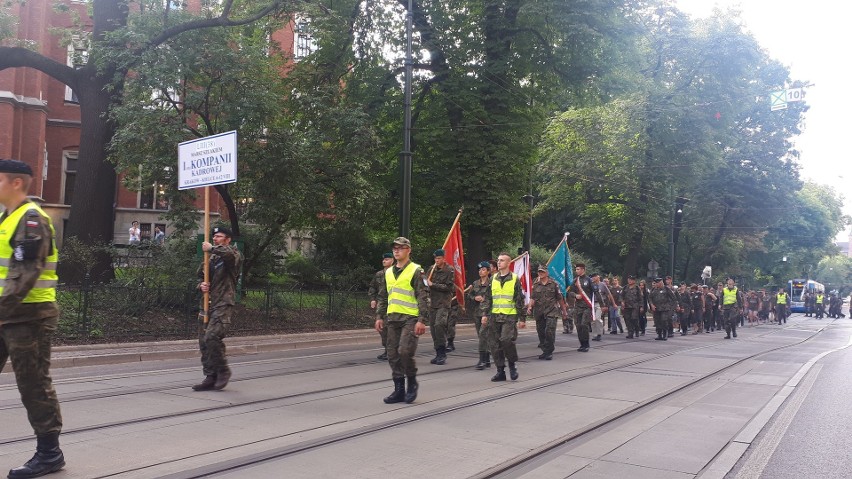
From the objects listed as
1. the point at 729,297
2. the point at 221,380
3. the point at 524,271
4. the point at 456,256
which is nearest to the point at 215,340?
the point at 221,380

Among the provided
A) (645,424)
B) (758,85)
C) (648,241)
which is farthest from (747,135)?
(645,424)

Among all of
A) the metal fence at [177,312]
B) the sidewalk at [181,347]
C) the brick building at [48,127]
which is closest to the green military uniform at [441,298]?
the sidewalk at [181,347]

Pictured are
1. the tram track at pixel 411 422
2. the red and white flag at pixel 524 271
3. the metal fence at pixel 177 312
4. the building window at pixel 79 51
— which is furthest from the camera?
the building window at pixel 79 51

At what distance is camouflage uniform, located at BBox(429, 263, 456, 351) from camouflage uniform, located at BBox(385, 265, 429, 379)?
446 centimetres

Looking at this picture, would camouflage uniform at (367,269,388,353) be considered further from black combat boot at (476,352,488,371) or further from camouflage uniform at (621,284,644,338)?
camouflage uniform at (621,284,644,338)

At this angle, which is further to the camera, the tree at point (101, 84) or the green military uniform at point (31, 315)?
the tree at point (101, 84)

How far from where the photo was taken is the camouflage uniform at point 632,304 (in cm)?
2139

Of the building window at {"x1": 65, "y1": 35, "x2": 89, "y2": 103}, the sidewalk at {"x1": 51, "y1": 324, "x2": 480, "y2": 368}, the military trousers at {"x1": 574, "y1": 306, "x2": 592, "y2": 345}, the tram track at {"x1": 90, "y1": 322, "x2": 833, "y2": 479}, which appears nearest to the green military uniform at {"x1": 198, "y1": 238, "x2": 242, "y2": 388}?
the tram track at {"x1": 90, "y1": 322, "x2": 833, "y2": 479}

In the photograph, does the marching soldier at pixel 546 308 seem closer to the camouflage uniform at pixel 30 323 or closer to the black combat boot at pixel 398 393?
the black combat boot at pixel 398 393

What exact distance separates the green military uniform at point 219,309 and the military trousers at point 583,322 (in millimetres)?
9378

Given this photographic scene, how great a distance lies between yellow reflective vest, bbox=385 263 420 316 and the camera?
26.7 feet

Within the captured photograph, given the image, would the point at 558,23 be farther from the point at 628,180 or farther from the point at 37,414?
the point at 37,414

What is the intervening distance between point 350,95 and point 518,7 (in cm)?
602

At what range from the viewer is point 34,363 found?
15.5 ft
